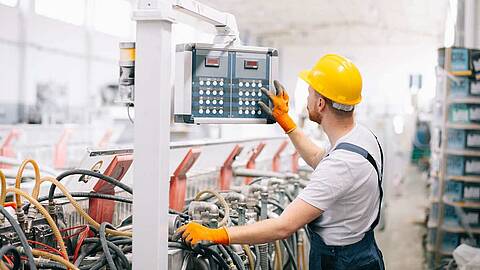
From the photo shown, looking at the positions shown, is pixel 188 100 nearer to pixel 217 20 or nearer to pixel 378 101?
pixel 217 20

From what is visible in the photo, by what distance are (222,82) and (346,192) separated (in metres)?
0.62

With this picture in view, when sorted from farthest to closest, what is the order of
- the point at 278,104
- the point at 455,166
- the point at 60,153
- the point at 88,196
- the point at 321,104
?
the point at 60,153, the point at 455,166, the point at 321,104, the point at 278,104, the point at 88,196

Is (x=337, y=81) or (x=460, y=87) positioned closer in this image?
(x=337, y=81)

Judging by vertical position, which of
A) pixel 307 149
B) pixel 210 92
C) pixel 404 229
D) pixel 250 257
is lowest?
pixel 404 229

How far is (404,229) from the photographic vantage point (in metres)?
7.76

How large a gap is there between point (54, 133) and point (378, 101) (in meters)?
10.0

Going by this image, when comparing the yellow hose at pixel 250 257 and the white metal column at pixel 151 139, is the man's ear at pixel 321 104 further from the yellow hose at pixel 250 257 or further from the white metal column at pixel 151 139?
the white metal column at pixel 151 139

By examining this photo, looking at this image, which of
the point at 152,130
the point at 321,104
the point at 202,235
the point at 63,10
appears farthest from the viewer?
the point at 63,10

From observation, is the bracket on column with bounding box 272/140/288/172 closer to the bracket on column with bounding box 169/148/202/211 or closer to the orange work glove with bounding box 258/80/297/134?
the bracket on column with bounding box 169/148/202/211

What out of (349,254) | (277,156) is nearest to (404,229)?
(277,156)

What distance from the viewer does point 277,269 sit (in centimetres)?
267

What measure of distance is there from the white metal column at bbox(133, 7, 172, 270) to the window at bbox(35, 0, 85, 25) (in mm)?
6431

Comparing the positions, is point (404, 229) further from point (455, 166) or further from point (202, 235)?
point (202, 235)

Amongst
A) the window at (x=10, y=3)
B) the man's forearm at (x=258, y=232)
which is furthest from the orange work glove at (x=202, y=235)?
the window at (x=10, y=3)
